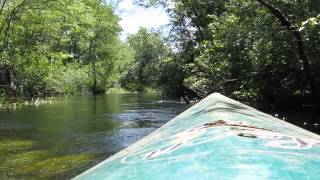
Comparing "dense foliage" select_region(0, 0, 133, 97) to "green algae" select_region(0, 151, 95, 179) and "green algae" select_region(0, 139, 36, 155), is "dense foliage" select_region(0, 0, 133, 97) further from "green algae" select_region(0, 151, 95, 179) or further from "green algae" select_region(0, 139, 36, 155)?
"green algae" select_region(0, 151, 95, 179)

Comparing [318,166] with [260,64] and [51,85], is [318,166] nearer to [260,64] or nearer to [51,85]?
[260,64]

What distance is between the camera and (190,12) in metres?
31.6

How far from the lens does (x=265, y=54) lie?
16.2 metres

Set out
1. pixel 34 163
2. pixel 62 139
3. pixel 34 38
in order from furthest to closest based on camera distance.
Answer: pixel 34 38
pixel 62 139
pixel 34 163

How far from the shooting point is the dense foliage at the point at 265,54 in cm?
1394

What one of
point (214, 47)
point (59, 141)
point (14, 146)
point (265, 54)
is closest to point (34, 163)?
point (14, 146)

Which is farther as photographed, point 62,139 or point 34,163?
point 62,139

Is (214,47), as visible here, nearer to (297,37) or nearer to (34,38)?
(297,37)

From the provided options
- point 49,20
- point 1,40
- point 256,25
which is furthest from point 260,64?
point 1,40

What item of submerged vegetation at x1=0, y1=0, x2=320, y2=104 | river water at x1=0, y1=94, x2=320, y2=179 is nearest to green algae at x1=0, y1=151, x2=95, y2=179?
river water at x1=0, y1=94, x2=320, y2=179

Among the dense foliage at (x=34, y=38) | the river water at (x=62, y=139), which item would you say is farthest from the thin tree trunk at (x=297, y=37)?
the dense foliage at (x=34, y=38)

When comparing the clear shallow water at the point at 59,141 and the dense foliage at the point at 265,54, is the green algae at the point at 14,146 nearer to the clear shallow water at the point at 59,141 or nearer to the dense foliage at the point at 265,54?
the clear shallow water at the point at 59,141

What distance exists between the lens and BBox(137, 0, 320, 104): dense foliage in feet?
45.7

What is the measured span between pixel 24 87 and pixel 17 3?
372 inches
